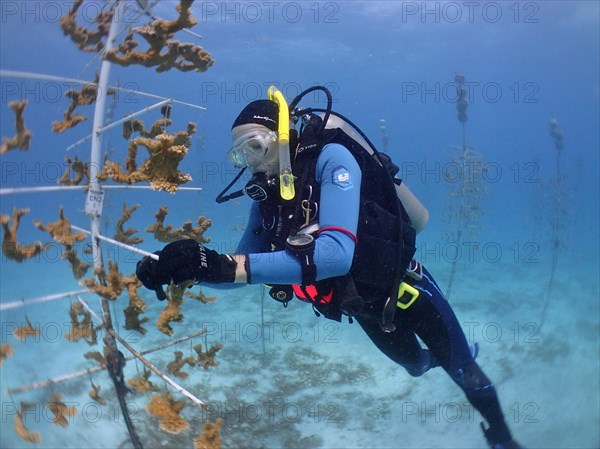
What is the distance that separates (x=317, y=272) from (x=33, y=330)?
1.65 m

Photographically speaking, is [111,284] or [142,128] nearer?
[111,284]

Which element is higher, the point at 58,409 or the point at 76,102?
the point at 76,102

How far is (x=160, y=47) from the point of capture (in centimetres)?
269

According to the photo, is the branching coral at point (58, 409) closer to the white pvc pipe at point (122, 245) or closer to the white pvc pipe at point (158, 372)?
the white pvc pipe at point (158, 372)

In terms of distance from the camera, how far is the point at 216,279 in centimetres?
249

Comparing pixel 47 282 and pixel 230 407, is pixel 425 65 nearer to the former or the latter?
pixel 47 282

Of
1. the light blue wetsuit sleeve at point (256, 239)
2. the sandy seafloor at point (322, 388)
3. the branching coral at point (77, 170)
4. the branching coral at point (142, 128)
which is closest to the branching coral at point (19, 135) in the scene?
the branching coral at point (77, 170)

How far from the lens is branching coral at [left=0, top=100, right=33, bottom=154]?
6.45 feet

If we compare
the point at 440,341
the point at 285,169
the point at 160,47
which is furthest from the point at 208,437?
the point at 440,341

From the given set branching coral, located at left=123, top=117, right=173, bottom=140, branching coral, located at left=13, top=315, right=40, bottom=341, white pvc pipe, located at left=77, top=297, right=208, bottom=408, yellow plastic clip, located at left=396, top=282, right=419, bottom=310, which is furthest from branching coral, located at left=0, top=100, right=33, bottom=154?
yellow plastic clip, located at left=396, top=282, right=419, bottom=310

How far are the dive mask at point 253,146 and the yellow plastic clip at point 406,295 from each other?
1.73 meters

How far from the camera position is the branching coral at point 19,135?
1966 millimetres

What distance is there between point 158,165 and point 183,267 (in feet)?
2.02

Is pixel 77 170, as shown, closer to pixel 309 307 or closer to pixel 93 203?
pixel 93 203
